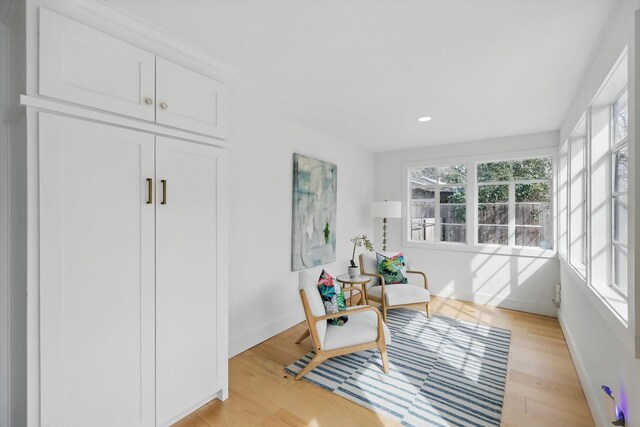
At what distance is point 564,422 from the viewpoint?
195 centimetres

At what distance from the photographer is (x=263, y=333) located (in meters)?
3.18

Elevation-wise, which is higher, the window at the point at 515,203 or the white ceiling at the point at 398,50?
the white ceiling at the point at 398,50

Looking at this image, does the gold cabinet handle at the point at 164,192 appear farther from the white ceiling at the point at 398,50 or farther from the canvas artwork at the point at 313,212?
the canvas artwork at the point at 313,212

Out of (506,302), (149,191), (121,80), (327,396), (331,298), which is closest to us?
(121,80)

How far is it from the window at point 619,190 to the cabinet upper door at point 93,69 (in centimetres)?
288

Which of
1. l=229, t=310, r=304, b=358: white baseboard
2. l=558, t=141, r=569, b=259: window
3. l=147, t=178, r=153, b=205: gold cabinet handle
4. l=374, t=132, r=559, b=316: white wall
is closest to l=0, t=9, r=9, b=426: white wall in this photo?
l=147, t=178, r=153, b=205: gold cabinet handle

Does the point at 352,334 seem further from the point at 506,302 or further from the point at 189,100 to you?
the point at 506,302

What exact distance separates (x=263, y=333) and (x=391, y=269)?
1.85 metres

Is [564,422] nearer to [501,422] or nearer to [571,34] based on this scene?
[501,422]

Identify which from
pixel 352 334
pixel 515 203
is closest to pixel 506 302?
pixel 515 203

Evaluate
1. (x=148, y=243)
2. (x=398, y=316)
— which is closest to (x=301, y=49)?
(x=148, y=243)

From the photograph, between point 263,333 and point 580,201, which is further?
point 263,333

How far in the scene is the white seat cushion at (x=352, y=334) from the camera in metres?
2.47

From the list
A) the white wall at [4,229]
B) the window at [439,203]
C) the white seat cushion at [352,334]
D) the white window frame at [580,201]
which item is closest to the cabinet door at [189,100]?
the white wall at [4,229]
